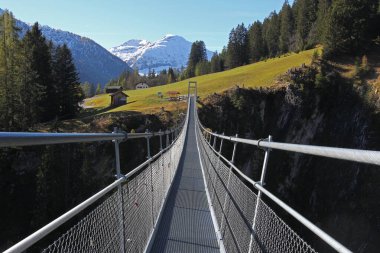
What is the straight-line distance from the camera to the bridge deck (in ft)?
18.5

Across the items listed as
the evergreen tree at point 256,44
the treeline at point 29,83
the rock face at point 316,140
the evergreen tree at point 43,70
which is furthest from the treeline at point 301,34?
the evergreen tree at point 43,70

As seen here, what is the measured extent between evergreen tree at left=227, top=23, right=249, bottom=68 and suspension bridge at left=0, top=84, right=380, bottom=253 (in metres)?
81.9

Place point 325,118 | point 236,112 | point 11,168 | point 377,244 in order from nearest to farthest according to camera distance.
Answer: point 11,168
point 377,244
point 236,112
point 325,118

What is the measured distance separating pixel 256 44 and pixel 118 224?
86256mm

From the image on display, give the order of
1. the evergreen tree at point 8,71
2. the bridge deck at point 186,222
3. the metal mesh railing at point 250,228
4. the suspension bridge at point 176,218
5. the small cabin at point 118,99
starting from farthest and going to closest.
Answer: the small cabin at point 118,99 → the evergreen tree at point 8,71 → the bridge deck at point 186,222 → the metal mesh railing at point 250,228 → the suspension bridge at point 176,218

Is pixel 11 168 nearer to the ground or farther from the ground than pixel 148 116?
nearer to the ground

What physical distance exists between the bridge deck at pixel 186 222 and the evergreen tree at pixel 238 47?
80085mm

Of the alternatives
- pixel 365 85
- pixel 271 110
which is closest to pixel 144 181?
pixel 271 110

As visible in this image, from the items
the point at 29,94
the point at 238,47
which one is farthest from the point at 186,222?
the point at 238,47

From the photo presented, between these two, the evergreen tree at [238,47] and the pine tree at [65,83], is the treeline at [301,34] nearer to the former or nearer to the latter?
the evergreen tree at [238,47]

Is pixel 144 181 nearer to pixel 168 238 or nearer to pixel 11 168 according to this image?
pixel 168 238

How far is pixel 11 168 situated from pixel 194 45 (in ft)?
294

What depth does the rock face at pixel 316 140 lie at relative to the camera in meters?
37.1

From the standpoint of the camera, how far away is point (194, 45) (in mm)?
112125
